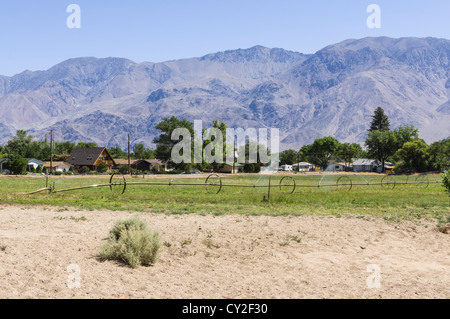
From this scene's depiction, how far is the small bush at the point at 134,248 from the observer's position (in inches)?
396

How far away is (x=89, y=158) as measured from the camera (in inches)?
4702

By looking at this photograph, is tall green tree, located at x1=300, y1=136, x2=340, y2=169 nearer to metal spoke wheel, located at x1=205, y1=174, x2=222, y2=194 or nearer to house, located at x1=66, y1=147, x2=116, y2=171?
house, located at x1=66, y1=147, x2=116, y2=171

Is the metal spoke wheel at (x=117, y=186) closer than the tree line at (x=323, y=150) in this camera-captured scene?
Yes

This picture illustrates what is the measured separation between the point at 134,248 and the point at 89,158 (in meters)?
115

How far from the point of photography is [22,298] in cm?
765

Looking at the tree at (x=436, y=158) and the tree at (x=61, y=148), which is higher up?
the tree at (x=61, y=148)

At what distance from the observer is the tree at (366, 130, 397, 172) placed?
408ft

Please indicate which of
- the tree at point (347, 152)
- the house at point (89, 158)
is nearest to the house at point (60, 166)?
the house at point (89, 158)

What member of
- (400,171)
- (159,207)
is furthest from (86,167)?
(159,207)

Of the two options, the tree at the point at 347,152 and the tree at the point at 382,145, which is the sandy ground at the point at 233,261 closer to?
the tree at the point at 382,145

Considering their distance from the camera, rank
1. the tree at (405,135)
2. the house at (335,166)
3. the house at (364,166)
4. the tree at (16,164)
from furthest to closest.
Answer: the house at (335,166) < the house at (364,166) < the tree at (405,135) < the tree at (16,164)

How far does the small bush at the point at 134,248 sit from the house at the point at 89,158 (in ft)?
360

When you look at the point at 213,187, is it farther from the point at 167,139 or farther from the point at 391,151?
the point at 391,151
